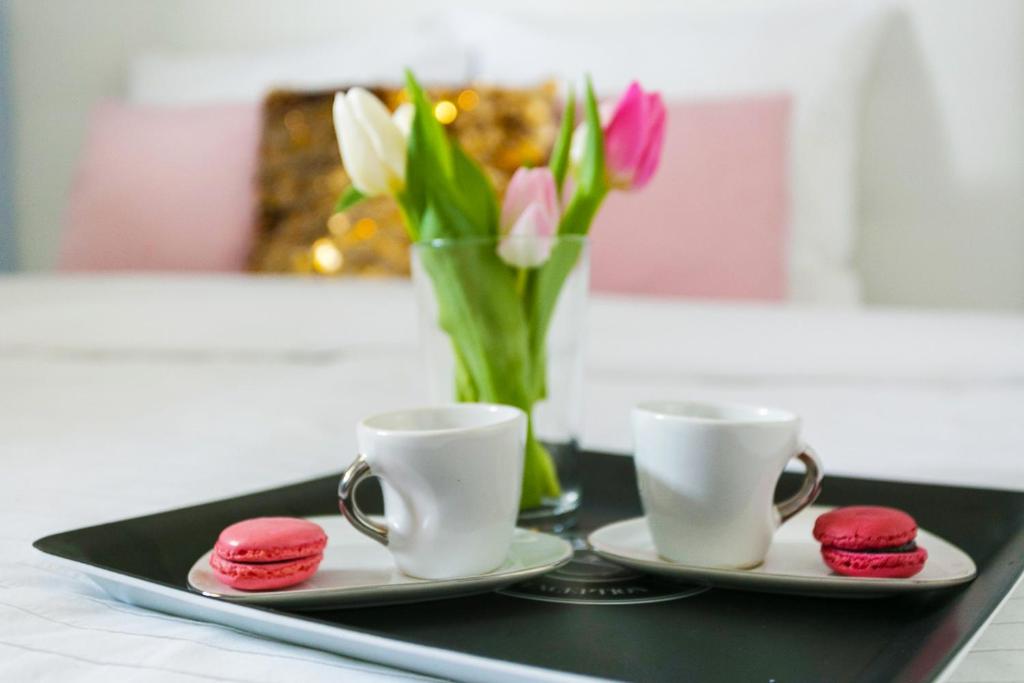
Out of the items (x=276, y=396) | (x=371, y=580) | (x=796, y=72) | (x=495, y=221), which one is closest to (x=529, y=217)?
(x=495, y=221)

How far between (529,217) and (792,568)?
0.95 ft

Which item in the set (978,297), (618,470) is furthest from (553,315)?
(978,297)

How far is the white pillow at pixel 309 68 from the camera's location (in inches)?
98.5

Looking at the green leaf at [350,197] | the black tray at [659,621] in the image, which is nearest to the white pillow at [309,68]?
the green leaf at [350,197]

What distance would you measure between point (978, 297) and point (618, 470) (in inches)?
72.4

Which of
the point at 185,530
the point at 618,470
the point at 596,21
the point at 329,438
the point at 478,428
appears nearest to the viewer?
the point at 478,428

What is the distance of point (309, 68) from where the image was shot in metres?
2.58

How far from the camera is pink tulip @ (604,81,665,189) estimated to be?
784 millimetres

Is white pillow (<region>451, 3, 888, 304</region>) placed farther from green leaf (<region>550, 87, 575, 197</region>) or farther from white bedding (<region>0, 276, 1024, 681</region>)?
green leaf (<region>550, 87, 575, 197</region>)

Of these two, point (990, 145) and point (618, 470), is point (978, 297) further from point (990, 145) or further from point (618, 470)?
point (618, 470)

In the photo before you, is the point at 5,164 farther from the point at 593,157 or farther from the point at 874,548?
the point at 874,548

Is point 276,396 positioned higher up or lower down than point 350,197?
lower down

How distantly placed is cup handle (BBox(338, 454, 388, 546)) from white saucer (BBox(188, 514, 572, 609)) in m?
0.02

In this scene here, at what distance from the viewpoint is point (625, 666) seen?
46 centimetres
